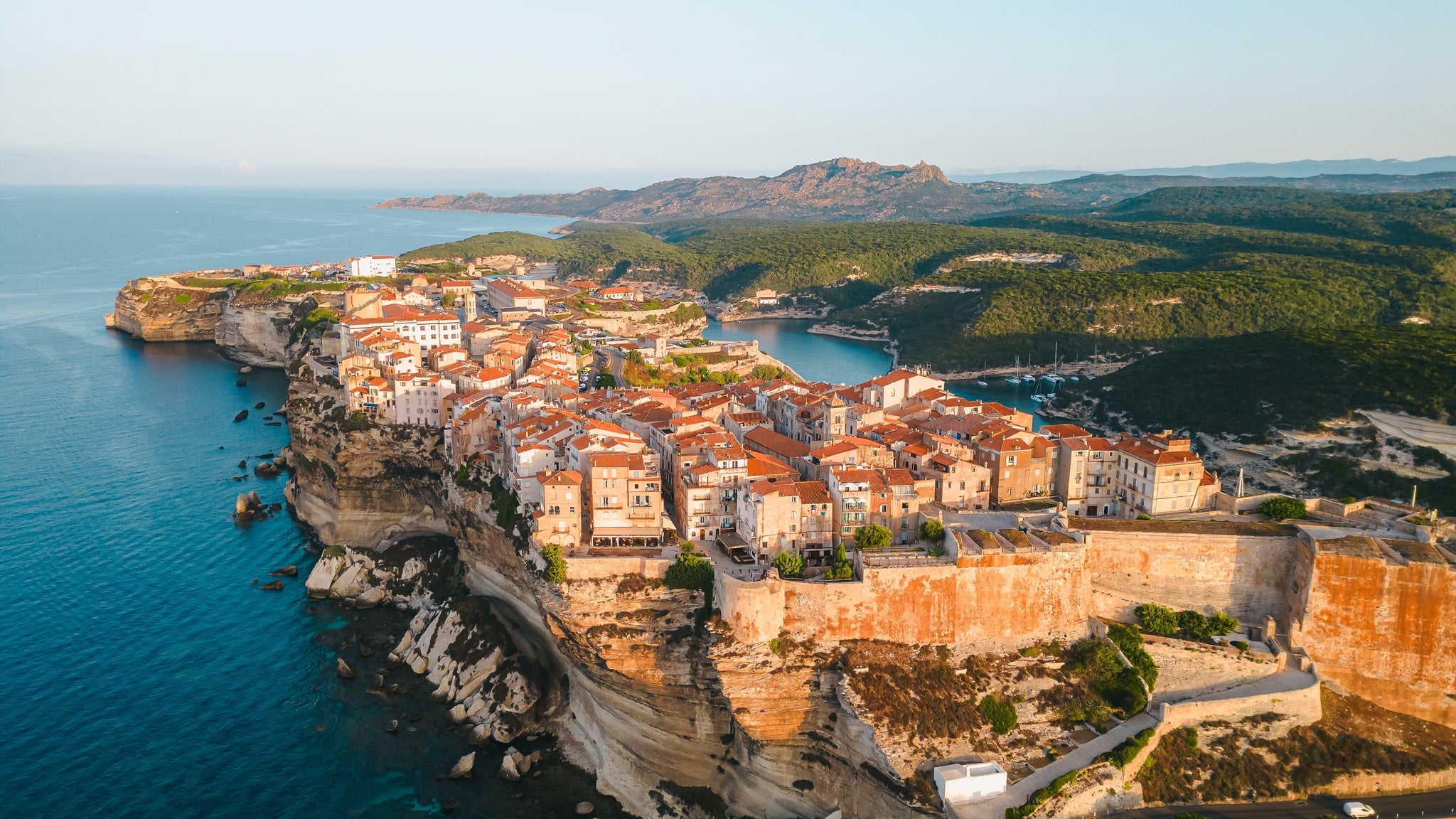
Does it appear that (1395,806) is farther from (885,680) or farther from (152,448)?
(152,448)

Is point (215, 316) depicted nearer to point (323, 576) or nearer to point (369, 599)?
point (323, 576)

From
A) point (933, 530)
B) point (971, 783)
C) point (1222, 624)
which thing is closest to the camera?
point (971, 783)

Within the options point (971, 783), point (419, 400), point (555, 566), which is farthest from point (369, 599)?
point (971, 783)

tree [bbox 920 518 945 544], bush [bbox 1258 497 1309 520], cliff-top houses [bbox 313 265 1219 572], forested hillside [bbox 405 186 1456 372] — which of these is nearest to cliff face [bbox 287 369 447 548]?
cliff-top houses [bbox 313 265 1219 572]

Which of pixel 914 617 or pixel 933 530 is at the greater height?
pixel 933 530

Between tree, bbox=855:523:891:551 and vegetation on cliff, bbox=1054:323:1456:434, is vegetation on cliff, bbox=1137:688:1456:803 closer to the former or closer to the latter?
tree, bbox=855:523:891:551

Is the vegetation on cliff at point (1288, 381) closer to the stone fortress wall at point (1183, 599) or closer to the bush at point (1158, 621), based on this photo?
the stone fortress wall at point (1183, 599)
